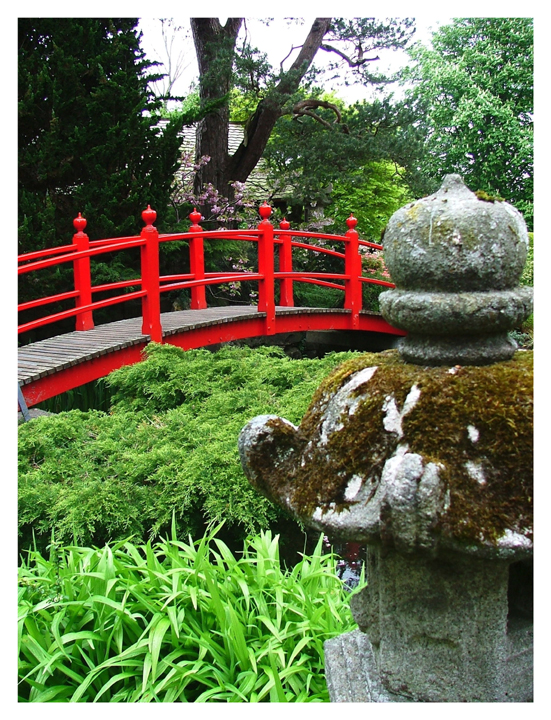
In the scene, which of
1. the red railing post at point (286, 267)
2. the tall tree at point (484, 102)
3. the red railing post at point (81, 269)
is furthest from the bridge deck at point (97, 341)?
the tall tree at point (484, 102)

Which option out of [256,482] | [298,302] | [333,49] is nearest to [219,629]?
[256,482]

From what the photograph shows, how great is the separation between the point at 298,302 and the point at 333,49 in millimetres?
3950

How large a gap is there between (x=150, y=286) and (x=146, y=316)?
31 cm

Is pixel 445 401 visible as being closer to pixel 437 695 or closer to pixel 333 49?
pixel 437 695

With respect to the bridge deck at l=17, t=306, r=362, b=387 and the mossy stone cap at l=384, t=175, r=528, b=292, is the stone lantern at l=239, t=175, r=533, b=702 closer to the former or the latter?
the mossy stone cap at l=384, t=175, r=528, b=292

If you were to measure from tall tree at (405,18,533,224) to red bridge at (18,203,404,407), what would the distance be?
7548mm

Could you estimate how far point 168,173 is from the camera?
27.5 ft

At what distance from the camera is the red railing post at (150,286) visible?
591 centimetres

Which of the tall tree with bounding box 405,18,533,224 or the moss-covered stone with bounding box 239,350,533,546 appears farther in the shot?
the tall tree with bounding box 405,18,533,224

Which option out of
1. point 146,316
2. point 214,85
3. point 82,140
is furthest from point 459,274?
point 214,85

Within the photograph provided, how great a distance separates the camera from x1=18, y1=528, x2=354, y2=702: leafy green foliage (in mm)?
2037

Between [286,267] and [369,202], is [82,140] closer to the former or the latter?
[286,267]

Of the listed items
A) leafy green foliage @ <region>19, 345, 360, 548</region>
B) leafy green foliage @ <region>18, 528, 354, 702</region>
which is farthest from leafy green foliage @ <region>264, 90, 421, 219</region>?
leafy green foliage @ <region>18, 528, 354, 702</region>

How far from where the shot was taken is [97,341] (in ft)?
18.4
